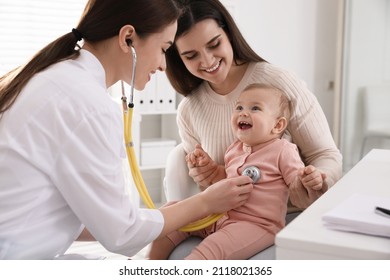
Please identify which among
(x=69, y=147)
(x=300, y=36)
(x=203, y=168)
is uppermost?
(x=300, y=36)

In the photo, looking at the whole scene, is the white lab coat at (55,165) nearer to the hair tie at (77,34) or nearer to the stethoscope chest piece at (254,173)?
the hair tie at (77,34)

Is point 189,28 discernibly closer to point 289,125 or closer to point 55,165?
point 289,125

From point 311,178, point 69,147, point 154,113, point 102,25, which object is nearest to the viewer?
point 69,147

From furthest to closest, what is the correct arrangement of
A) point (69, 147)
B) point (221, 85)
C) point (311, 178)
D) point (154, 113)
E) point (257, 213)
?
1. point (154, 113)
2. point (221, 85)
3. point (257, 213)
4. point (311, 178)
5. point (69, 147)

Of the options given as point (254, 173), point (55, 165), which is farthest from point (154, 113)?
point (55, 165)

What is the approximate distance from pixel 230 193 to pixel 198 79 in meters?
0.69

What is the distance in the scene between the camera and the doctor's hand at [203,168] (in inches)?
67.9

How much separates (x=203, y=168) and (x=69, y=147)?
69cm

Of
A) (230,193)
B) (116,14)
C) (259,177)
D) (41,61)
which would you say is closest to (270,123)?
(259,177)

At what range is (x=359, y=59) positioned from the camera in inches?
175

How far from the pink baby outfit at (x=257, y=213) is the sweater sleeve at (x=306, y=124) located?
182 millimetres

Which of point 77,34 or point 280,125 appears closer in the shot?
point 77,34

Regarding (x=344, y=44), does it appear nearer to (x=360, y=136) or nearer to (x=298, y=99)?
(x=360, y=136)

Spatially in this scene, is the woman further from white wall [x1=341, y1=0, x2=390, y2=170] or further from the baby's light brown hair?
white wall [x1=341, y1=0, x2=390, y2=170]
